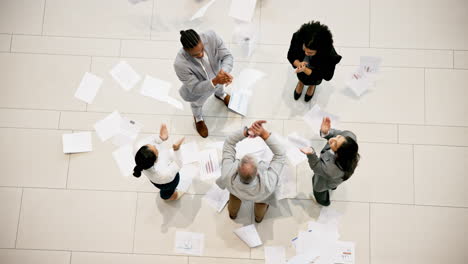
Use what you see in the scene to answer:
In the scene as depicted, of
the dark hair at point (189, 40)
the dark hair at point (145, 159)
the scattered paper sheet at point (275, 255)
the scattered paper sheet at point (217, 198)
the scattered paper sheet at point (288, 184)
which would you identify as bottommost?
the scattered paper sheet at point (275, 255)

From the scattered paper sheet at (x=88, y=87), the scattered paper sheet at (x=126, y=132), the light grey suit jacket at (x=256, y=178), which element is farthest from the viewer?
the scattered paper sheet at (x=88, y=87)

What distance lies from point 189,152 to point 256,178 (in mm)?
1058

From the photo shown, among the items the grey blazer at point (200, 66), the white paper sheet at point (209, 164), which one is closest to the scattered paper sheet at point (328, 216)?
the white paper sheet at point (209, 164)

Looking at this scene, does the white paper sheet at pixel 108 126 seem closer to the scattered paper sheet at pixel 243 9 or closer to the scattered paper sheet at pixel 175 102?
the scattered paper sheet at pixel 175 102

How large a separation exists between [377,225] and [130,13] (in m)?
3.02

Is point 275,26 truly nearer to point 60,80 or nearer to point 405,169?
point 405,169

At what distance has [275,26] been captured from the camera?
347 cm

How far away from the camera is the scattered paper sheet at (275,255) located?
2971 mm

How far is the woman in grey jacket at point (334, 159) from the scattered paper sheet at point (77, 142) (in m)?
1.95

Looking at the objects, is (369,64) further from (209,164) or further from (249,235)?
(249,235)

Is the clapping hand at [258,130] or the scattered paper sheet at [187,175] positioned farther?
the scattered paper sheet at [187,175]

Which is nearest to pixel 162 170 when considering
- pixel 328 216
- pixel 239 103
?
pixel 239 103

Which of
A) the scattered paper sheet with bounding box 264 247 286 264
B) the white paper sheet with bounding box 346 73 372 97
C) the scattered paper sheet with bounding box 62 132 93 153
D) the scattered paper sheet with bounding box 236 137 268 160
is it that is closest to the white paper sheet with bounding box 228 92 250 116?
the scattered paper sheet with bounding box 236 137 268 160

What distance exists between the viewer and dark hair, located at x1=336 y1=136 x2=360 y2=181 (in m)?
2.29
